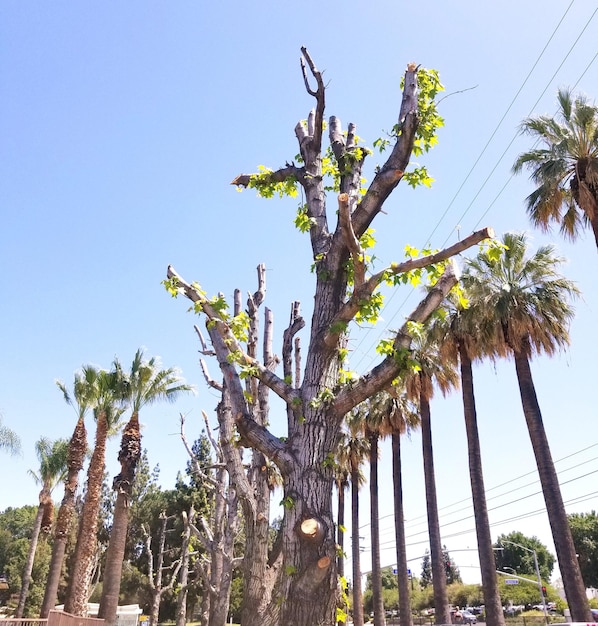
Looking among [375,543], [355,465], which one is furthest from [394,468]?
[355,465]

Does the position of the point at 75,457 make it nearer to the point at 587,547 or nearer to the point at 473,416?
the point at 473,416

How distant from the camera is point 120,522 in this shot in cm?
2108

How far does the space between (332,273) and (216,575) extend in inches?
428

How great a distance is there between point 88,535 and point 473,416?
16771 mm

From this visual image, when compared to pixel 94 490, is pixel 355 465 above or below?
above

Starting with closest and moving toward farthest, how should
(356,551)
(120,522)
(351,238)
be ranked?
(351,238) → (120,522) → (356,551)

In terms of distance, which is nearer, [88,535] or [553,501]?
[553,501]

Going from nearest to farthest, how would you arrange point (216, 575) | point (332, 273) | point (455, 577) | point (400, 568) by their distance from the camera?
1. point (332, 273)
2. point (216, 575)
3. point (400, 568)
4. point (455, 577)

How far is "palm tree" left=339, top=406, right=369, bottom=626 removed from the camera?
104 ft

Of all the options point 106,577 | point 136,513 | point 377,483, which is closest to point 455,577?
point 136,513

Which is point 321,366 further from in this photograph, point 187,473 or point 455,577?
point 455,577

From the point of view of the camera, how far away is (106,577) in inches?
811

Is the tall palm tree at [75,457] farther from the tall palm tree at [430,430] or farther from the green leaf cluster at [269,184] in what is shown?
the green leaf cluster at [269,184]

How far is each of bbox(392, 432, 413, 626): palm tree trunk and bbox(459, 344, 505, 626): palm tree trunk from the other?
868 centimetres
